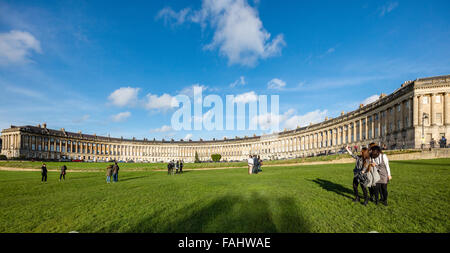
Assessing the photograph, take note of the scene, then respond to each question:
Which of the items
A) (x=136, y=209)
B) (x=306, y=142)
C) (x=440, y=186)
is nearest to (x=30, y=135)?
(x=306, y=142)

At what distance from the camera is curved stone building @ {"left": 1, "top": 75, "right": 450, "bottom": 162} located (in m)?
45.4

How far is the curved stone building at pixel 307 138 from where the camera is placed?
45438 mm

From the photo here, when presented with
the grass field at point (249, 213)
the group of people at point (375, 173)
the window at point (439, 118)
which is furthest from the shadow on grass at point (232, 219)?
the window at point (439, 118)

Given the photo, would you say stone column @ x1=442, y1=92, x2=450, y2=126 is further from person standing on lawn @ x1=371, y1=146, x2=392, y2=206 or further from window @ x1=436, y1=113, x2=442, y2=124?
person standing on lawn @ x1=371, y1=146, x2=392, y2=206

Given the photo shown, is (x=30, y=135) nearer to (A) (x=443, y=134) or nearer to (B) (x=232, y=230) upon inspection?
(B) (x=232, y=230)

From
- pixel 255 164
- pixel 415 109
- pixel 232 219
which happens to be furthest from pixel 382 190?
pixel 415 109

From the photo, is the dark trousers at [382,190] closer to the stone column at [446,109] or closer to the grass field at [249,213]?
the grass field at [249,213]

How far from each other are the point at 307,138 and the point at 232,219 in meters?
99.8

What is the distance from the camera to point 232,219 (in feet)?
23.1

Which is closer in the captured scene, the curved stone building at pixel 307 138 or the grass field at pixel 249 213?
the grass field at pixel 249 213

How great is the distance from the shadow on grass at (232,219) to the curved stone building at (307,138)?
3869cm

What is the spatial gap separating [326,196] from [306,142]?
96.3m

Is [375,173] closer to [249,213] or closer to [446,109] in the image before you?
[249,213]

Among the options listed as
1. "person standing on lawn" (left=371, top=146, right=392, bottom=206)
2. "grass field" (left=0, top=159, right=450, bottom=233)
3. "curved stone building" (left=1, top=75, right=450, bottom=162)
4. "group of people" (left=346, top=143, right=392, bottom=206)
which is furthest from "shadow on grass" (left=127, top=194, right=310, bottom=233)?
"curved stone building" (left=1, top=75, right=450, bottom=162)
